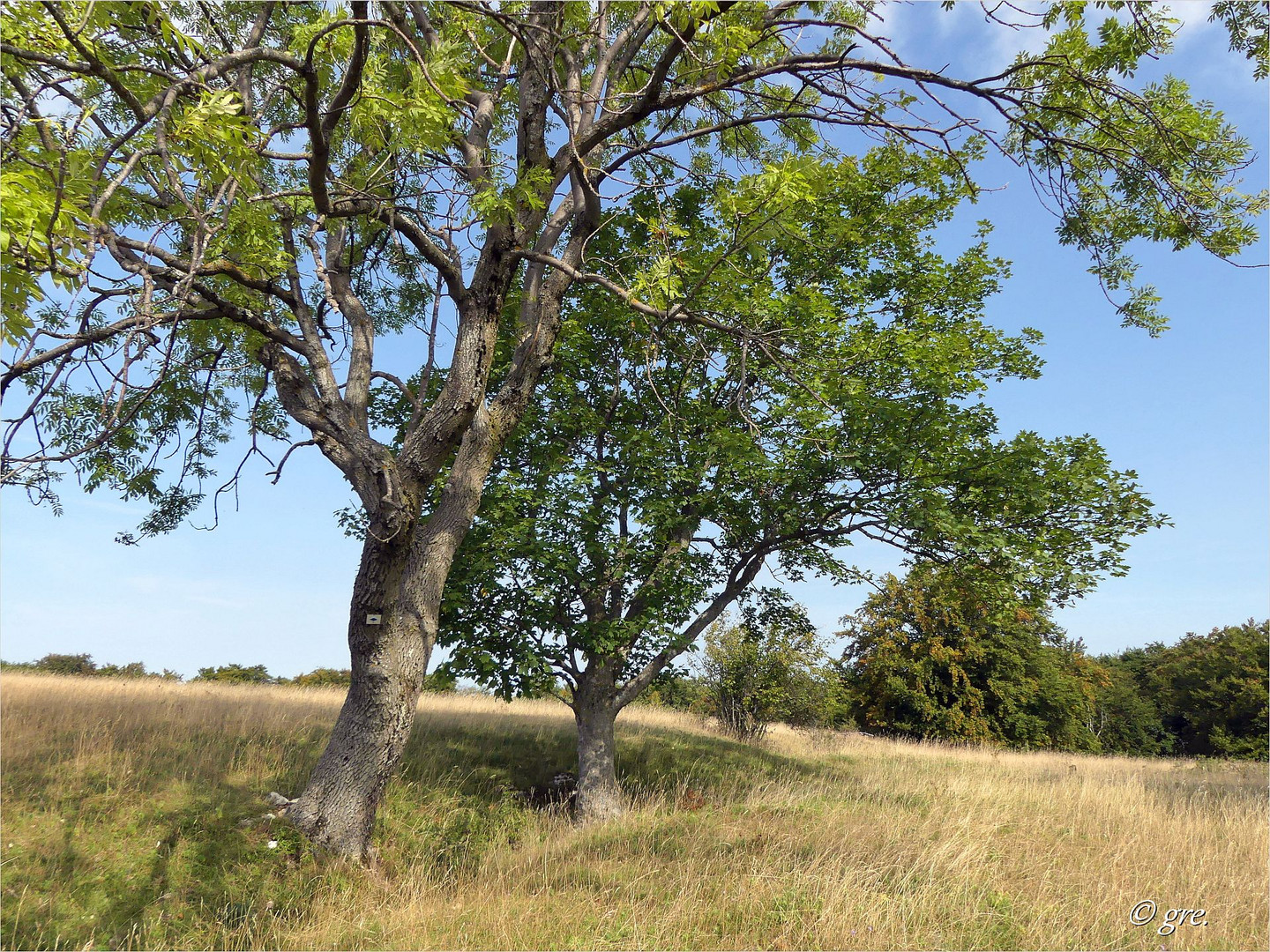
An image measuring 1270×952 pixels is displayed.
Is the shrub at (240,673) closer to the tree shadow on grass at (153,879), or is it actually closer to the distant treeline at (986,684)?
the distant treeline at (986,684)

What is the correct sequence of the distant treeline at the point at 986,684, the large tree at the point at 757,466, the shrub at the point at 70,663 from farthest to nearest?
the shrub at the point at 70,663, the distant treeline at the point at 986,684, the large tree at the point at 757,466

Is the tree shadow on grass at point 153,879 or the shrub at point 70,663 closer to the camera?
the tree shadow on grass at point 153,879

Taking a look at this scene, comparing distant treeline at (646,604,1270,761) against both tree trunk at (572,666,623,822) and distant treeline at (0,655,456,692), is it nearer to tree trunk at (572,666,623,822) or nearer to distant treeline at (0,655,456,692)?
tree trunk at (572,666,623,822)

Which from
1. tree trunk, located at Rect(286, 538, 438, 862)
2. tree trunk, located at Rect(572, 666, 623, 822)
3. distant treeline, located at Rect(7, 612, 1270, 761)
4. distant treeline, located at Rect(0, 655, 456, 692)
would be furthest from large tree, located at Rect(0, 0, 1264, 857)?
distant treeline, located at Rect(0, 655, 456, 692)

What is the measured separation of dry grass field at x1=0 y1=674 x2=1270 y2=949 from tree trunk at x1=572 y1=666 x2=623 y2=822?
43cm

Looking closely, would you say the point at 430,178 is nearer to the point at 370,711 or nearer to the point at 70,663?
the point at 370,711

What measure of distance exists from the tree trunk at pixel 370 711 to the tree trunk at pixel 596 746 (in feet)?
15.5

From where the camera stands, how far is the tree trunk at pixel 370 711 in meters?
5.98

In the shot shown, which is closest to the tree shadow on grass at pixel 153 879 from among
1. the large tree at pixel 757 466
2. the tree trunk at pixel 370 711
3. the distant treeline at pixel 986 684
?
the tree trunk at pixel 370 711

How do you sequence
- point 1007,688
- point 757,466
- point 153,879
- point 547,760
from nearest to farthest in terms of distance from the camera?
point 153,879 → point 757,466 → point 547,760 → point 1007,688

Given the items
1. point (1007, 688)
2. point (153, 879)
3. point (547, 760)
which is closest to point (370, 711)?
point (153, 879)

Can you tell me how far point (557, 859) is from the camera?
675 cm

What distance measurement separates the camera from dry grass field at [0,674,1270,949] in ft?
15.9

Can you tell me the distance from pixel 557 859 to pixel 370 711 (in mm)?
2407
